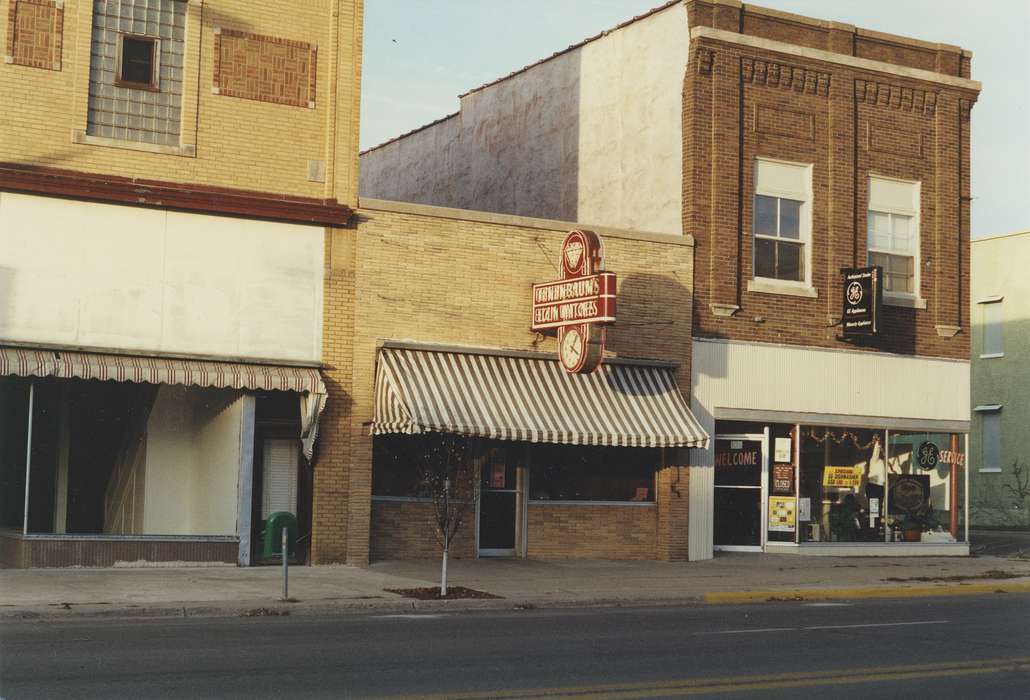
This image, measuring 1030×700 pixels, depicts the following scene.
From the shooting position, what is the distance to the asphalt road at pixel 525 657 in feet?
36.3

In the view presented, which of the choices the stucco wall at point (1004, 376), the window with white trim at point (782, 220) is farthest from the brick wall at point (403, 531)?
the stucco wall at point (1004, 376)

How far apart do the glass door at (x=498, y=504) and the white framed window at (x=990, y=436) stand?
25546 millimetres

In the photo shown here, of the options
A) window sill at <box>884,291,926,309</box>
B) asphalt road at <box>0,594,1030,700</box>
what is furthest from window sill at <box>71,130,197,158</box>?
window sill at <box>884,291,926,309</box>

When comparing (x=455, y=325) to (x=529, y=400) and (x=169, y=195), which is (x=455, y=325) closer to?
(x=529, y=400)

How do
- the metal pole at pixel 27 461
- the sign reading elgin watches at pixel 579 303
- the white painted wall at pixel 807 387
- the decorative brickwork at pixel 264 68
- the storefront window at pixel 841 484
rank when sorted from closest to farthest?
1. the metal pole at pixel 27 461
2. the decorative brickwork at pixel 264 68
3. the sign reading elgin watches at pixel 579 303
4. the white painted wall at pixel 807 387
5. the storefront window at pixel 841 484

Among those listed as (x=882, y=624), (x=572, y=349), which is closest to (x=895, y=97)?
(x=572, y=349)

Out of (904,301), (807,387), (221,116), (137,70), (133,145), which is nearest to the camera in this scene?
(133,145)

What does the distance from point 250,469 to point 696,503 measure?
9053 mm

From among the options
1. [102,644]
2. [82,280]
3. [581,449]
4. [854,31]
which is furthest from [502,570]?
[854,31]

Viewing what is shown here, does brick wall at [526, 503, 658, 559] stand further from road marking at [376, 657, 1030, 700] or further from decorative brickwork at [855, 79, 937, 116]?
road marking at [376, 657, 1030, 700]

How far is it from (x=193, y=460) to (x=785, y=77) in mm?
14379

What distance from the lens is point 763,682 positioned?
11.7 meters

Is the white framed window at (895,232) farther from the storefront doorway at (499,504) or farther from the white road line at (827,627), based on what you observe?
the white road line at (827,627)

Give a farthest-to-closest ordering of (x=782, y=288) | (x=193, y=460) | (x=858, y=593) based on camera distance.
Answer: (x=782, y=288) < (x=193, y=460) < (x=858, y=593)
